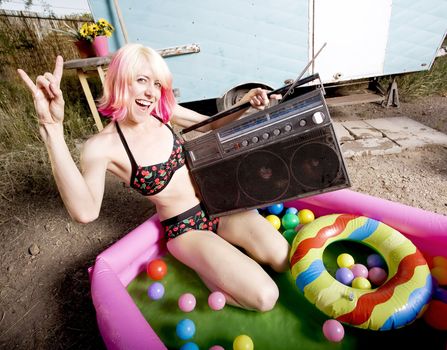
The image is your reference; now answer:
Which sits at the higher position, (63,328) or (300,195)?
(300,195)

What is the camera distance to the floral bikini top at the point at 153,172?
0.93m

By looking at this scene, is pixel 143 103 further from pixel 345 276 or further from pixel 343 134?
pixel 343 134

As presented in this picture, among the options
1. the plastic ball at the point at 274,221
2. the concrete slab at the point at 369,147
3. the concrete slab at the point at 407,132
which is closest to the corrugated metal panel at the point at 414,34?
the concrete slab at the point at 407,132

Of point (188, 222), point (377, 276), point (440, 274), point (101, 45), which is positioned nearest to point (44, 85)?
point (188, 222)

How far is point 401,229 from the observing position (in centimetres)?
104

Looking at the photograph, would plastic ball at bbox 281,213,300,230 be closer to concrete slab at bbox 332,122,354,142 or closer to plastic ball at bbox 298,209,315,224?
plastic ball at bbox 298,209,315,224

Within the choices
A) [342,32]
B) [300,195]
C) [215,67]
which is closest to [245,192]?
[300,195]

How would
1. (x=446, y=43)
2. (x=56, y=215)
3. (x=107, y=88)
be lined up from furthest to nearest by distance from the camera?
(x=446, y=43) < (x=56, y=215) < (x=107, y=88)

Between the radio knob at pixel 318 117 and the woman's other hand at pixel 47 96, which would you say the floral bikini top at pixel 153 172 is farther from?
the radio knob at pixel 318 117

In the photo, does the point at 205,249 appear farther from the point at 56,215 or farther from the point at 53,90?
the point at 56,215

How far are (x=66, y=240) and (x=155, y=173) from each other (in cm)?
102

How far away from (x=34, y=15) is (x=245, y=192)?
4.37 meters

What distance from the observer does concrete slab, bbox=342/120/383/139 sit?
90.1 inches

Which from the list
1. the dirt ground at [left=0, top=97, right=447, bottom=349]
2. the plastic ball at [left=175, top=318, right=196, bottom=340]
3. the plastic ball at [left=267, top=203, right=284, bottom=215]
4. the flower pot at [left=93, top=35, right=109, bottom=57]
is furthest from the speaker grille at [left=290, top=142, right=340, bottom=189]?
the flower pot at [left=93, top=35, right=109, bottom=57]
